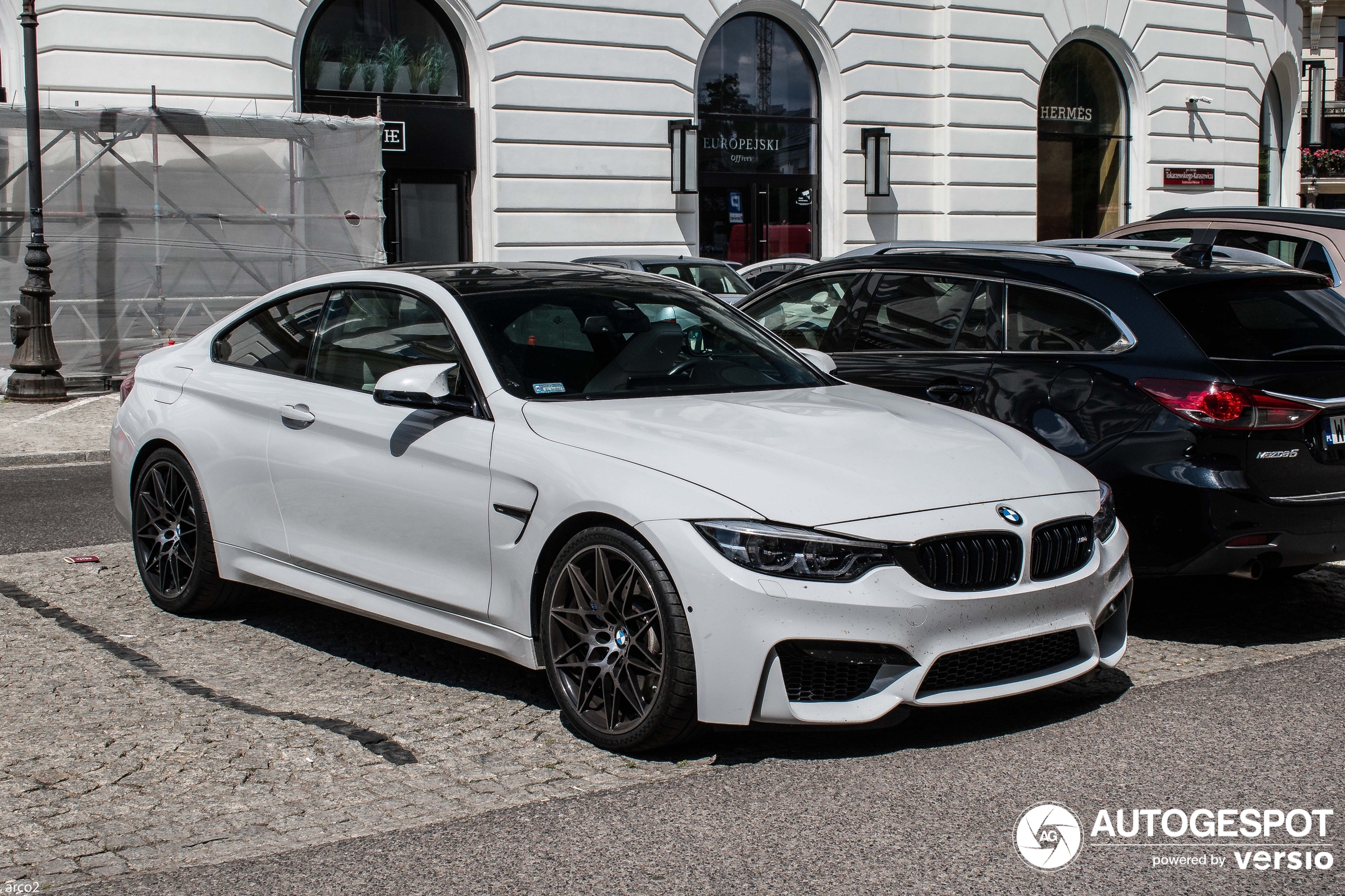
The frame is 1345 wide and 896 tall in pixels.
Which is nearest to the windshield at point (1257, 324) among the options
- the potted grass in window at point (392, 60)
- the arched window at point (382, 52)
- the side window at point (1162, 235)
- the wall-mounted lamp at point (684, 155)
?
the side window at point (1162, 235)

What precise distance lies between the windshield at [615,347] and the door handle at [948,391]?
922mm

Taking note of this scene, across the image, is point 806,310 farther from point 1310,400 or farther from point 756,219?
point 756,219

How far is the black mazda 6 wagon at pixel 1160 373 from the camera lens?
5504 millimetres

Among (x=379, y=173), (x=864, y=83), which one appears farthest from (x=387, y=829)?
(x=864, y=83)

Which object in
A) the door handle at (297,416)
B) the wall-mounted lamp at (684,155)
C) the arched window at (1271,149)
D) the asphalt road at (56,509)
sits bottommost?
the asphalt road at (56,509)

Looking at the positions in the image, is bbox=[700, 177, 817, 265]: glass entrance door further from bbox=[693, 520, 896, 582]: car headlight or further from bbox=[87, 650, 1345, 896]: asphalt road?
bbox=[693, 520, 896, 582]: car headlight

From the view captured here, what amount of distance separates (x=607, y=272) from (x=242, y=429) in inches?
62.5

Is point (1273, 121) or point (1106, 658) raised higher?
point (1273, 121)

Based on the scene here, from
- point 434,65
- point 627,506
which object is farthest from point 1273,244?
point 434,65

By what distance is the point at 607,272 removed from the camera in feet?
19.4

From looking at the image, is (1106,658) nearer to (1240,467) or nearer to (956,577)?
(956,577)

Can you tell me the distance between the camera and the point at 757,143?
1011 inches
